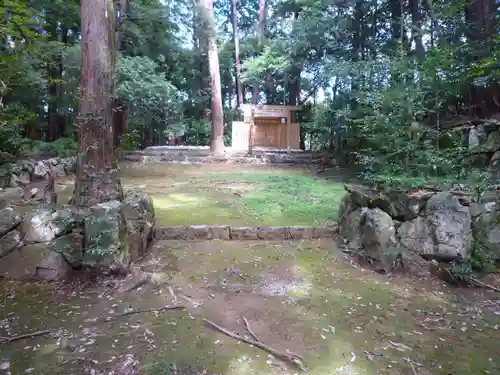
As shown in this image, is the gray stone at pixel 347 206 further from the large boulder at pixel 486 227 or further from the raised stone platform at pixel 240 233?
the large boulder at pixel 486 227

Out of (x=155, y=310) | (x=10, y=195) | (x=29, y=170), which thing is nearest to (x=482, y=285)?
(x=155, y=310)

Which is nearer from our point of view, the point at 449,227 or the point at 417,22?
the point at 449,227

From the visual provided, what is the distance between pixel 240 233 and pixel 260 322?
1744mm

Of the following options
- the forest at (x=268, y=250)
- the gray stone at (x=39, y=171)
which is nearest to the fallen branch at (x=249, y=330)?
the forest at (x=268, y=250)

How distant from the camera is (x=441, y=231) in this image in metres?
3.48

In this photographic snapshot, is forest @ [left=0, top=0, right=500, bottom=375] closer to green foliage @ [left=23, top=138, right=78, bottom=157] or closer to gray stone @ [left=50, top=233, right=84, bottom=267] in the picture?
gray stone @ [left=50, top=233, right=84, bottom=267]

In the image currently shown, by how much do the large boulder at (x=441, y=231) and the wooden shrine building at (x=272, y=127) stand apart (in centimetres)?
1141

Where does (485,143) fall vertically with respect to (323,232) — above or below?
above

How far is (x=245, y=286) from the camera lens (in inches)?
123

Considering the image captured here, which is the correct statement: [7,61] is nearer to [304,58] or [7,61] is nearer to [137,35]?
[137,35]

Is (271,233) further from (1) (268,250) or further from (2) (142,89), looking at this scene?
(2) (142,89)

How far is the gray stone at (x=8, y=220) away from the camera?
320 cm

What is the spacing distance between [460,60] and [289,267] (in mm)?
4222

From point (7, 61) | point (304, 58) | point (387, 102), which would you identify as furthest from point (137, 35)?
point (387, 102)
